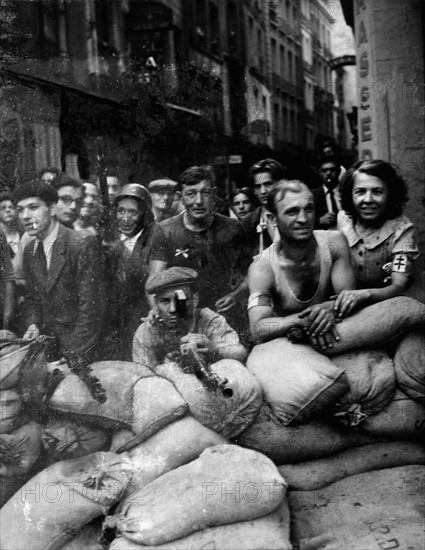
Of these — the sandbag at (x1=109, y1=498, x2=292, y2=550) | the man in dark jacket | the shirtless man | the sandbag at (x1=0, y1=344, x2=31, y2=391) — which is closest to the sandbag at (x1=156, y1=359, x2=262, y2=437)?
the shirtless man

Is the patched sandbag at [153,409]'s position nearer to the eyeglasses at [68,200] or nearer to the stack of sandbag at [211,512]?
the stack of sandbag at [211,512]

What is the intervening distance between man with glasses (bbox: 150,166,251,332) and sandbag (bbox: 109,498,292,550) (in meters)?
1.18

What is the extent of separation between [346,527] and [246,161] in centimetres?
218

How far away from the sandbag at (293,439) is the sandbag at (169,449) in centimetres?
21

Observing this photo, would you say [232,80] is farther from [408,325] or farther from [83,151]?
[408,325]

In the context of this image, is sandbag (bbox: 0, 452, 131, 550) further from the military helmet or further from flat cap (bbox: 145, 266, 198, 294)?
the military helmet

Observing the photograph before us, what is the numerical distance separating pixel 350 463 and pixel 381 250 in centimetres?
126

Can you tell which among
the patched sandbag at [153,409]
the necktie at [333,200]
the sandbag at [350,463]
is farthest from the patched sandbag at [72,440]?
the necktie at [333,200]

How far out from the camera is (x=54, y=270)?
4.52 metres

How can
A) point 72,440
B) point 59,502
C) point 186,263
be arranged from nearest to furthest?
point 59,502 < point 72,440 < point 186,263

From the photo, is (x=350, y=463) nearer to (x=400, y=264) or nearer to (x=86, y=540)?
(x=400, y=264)

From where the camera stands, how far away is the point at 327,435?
4363 millimetres

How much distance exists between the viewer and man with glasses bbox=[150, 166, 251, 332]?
15.1 ft

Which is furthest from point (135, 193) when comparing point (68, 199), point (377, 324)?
point (377, 324)
